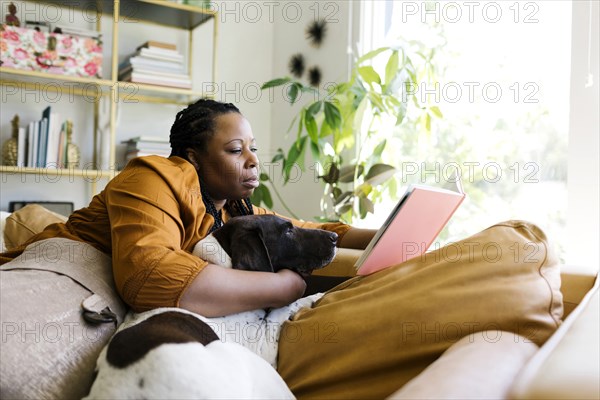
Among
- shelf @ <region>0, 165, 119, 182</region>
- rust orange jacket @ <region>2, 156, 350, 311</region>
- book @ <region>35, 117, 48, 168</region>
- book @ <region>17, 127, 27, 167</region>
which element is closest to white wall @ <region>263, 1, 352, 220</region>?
shelf @ <region>0, 165, 119, 182</region>

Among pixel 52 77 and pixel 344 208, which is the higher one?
pixel 52 77

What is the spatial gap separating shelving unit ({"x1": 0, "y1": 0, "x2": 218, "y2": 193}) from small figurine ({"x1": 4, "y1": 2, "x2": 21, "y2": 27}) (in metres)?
0.18

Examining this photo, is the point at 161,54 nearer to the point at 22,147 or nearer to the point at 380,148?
the point at 22,147

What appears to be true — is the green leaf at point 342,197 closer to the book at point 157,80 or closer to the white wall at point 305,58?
the white wall at point 305,58

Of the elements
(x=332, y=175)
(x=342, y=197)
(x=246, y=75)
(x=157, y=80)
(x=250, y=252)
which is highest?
(x=246, y=75)

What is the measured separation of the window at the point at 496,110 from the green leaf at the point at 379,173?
0.23 m

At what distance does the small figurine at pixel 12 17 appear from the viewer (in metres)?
3.31

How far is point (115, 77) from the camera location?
3441mm

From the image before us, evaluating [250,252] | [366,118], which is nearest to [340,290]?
[250,252]

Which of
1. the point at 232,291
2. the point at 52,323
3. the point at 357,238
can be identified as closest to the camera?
the point at 52,323

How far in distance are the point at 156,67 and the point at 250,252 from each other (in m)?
2.46

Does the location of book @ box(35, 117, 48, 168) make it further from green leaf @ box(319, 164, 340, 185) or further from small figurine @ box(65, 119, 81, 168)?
green leaf @ box(319, 164, 340, 185)

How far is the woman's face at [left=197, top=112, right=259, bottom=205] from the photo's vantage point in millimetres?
1732

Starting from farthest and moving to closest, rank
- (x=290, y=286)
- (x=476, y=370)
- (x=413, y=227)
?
(x=413, y=227) → (x=290, y=286) → (x=476, y=370)
